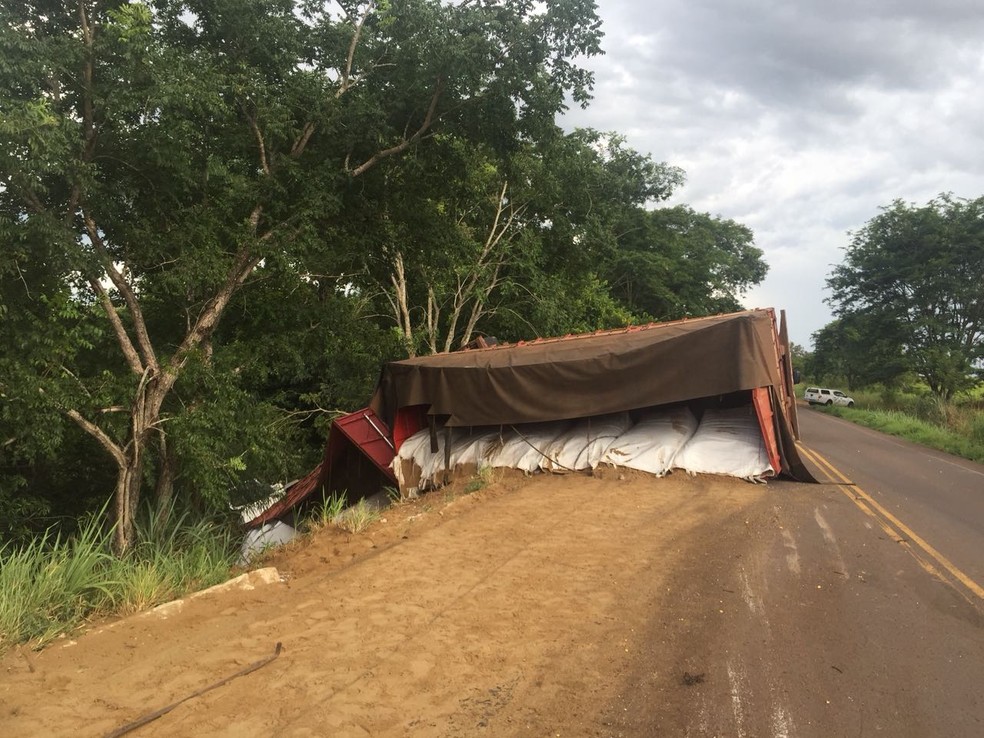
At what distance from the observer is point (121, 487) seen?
9703 millimetres

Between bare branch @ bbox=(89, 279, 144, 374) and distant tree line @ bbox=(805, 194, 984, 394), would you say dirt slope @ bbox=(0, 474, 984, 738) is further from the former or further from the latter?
distant tree line @ bbox=(805, 194, 984, 394)

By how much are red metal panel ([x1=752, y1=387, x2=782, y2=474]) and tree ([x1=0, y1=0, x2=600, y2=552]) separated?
233 inches

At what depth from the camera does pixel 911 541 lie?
7.70 m

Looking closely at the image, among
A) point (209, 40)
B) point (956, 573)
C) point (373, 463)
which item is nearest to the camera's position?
point (956, 573)

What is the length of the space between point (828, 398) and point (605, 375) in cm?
4125

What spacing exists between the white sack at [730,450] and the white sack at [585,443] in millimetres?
1209

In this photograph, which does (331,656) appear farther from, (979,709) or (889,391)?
(889,391)

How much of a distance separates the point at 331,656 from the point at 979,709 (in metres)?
3.86

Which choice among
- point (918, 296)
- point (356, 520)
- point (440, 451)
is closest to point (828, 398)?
point (918, 296)

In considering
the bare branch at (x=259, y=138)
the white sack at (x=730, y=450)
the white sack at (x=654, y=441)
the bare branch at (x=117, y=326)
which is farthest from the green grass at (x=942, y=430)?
the bare branch at (x=117, y=326)

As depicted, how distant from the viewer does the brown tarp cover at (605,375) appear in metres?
10.8

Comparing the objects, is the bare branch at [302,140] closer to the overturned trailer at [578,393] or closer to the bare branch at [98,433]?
the overturned trailer at [578,393]

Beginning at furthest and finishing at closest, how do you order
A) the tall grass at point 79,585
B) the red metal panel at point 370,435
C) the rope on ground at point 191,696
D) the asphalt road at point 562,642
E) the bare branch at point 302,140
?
the red metal panel at point 370,435 < the bare branch at point 302,140 < the tall grass at point 79,585 < the asphalt road at point 562,642 < the rope on ground at point 191,696

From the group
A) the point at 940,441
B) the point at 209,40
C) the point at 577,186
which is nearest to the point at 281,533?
the point at 209,40
